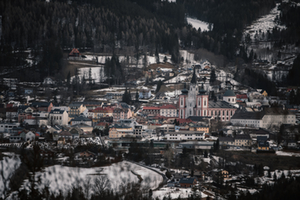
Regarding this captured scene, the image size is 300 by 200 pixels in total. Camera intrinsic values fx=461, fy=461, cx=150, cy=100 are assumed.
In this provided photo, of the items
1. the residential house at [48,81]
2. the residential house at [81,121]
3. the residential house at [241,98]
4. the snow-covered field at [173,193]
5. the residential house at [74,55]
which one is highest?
the residential house at [74,55]

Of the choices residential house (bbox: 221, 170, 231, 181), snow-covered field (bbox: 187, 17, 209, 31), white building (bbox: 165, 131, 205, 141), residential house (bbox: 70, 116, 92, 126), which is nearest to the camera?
residential house (bbox: 221, 170, 231, 181)

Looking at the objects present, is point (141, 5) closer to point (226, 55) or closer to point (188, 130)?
point (226, 55)

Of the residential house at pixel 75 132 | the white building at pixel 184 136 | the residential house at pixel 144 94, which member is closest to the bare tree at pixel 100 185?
the residential house at pixel 75 132

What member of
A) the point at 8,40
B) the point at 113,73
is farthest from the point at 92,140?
the point at 8,40

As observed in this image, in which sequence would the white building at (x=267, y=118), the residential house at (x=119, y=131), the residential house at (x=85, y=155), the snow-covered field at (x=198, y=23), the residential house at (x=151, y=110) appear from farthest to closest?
1. the snow-covered field at (x=198, y=23)
2. the residential house at (x=151, y=110)
3. the white building at (x=267, y=118)
4. the residential house at (x=119, y=131)
5. the residential house at (x=85, y=155)

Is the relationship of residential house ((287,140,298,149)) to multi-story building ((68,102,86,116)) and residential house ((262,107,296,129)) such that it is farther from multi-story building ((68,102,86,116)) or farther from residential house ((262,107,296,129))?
multi-story building ((68,102,86,116))

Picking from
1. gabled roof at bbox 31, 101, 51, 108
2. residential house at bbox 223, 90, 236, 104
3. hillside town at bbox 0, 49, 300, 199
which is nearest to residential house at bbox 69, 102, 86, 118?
hillside town at bbox 0, 49, 300, 199

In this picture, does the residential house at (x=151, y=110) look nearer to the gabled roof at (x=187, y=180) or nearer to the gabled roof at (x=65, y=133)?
the gabled roof at (x=65, y=133)
